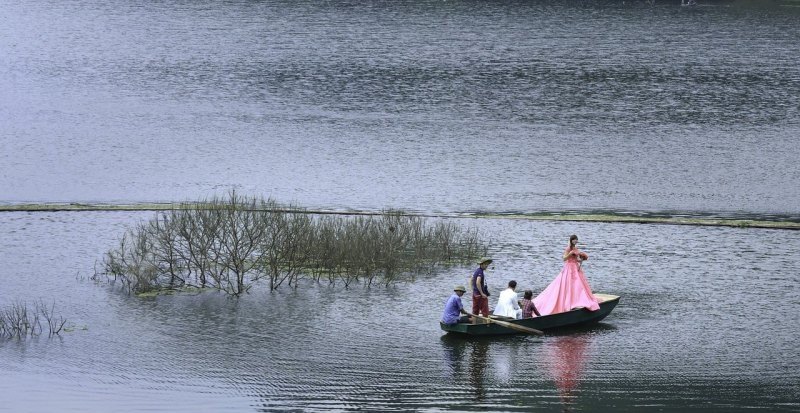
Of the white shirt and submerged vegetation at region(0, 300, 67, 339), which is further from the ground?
the white shirt

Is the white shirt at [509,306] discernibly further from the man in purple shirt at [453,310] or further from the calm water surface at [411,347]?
the man in purple shirt at [453,310]

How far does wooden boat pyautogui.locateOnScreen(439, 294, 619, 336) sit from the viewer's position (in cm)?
3703

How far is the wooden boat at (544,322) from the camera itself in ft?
121

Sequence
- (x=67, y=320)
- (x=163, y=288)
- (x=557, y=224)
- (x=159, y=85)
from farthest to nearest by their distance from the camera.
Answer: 1. (x=159, y=85)
2. (x=557, y=224)
3. (x=163, y=288)
4. (x=67, y=320)

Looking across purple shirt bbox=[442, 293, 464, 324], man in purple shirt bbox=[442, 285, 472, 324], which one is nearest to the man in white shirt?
man in purple shirt bbox=[442, 285, 472, 324]

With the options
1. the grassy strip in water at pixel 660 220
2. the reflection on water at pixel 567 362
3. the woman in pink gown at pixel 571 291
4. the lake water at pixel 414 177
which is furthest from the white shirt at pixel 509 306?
the grassy strip in water at pixel 660 220

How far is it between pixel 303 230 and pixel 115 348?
10.6 metres

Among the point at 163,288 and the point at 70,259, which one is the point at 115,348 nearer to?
the point at 163,288

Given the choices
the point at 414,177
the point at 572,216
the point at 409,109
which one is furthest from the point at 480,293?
the point at 409,109

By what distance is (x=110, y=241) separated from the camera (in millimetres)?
51406

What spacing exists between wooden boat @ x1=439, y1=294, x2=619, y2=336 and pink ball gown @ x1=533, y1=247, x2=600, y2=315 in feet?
0.96

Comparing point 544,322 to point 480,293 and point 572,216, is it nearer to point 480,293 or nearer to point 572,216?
point 480,293

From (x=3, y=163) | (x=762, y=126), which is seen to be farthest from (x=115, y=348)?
(x=762, y=126)

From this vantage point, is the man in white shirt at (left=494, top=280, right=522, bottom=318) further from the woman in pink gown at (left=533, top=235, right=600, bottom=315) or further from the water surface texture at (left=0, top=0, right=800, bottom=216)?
the water surface texture at (left=0, top=0, right=800, bottom=216)
